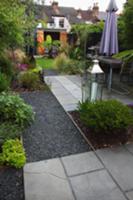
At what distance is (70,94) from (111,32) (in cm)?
231

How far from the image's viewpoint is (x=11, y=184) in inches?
87.0

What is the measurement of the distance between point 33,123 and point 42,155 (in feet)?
3.45

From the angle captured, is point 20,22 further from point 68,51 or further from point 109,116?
point 68,51

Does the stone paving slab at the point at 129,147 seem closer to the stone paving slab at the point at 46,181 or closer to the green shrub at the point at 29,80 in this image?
the stone paving slab at the point at 46,181

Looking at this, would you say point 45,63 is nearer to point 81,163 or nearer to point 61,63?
point 61,63

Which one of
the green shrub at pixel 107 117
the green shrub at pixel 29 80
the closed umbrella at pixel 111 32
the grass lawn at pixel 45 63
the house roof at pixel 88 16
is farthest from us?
the house roof at pixel 88 16

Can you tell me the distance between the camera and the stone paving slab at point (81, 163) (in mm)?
2482

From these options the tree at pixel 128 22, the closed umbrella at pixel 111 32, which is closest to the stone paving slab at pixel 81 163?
the closed umbrella at pixel 111 32

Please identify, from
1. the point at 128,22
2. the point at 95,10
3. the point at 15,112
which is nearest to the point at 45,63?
the point at 128,22

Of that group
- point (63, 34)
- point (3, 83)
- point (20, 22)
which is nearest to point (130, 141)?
point (3, 83)

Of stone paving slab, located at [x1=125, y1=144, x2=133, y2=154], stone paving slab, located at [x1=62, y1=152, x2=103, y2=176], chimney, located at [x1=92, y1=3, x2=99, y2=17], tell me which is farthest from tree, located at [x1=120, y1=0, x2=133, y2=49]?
chimney, located at [x1=92, y1=3, x2=99, y2=17]

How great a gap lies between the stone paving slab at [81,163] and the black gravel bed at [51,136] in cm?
12

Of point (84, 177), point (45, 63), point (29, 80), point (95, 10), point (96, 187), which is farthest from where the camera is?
point (95, 10)

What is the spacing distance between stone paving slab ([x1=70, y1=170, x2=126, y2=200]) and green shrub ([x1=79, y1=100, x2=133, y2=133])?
751 mm
